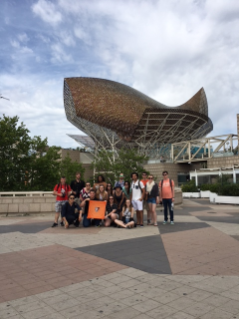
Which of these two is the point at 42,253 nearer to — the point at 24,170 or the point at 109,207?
the point at 109,207

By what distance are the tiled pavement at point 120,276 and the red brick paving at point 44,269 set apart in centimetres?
1

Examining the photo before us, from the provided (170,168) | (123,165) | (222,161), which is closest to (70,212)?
(123,165)

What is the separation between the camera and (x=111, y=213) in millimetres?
9352

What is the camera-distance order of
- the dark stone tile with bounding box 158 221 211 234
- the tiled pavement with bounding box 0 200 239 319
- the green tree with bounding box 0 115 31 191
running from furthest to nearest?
the green tree with bounding box 0 115 31 191, the dark stone tile with bounding box 158 221 211 234, the tiled pavement with bounding box 0 200 239 319

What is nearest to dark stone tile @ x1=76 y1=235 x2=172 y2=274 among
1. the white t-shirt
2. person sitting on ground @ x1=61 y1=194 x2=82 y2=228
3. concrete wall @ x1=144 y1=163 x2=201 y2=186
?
the white t-shirt

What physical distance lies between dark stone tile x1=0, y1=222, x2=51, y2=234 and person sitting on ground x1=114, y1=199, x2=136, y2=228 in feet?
8.00

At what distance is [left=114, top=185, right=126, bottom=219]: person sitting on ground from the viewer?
9500mm

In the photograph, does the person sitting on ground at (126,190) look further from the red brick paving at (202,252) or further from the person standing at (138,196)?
the red brick paving at (202,252)

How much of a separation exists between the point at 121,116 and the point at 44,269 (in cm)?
4828

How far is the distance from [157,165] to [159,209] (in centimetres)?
3598

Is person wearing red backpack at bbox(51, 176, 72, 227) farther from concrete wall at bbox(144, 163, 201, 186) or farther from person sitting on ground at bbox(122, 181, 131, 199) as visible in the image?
concrete wall at bbox(144, 163, 201, 186)

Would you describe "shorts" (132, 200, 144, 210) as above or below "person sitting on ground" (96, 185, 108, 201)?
below

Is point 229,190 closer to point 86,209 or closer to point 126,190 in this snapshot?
point 126,190

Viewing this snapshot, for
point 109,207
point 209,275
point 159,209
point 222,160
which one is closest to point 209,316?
point 209,275
